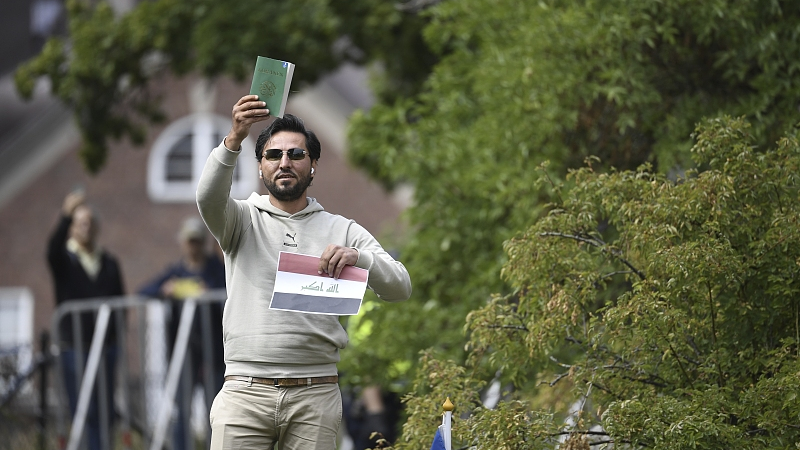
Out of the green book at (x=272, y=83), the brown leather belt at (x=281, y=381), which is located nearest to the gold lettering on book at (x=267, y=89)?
the green book at (x=272, y=83)

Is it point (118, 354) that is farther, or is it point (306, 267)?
point (118, 354)

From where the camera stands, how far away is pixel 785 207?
5246 mm

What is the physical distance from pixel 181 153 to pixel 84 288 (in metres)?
13.8

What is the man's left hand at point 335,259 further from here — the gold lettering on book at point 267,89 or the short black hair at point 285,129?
the gold lettering on book at point 267,89

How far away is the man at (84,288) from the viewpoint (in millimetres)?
10133

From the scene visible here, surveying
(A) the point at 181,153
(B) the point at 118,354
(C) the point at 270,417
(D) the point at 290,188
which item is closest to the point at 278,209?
(D) the point at 290,188

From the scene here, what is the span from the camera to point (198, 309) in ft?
33.9

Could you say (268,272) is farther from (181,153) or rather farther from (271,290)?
(181,153)

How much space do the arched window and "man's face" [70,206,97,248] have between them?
13696 mm

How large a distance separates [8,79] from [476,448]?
22055mm

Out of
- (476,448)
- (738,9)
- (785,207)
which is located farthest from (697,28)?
(476,448)

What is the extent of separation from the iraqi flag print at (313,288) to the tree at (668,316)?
0.86 meters

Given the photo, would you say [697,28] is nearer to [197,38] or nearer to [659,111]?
[659,111]

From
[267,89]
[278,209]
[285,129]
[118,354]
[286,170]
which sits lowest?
[118,354]
